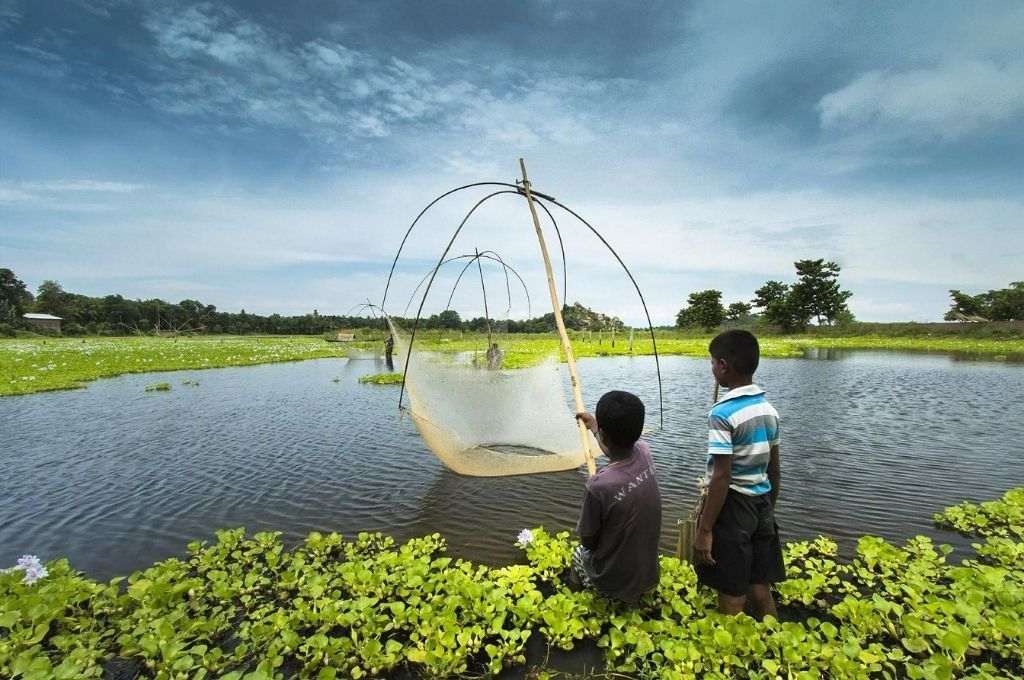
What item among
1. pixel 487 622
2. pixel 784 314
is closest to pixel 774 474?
pixel 487 622

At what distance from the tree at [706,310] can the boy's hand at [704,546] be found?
70.6 meters

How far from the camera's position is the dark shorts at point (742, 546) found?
109 inches

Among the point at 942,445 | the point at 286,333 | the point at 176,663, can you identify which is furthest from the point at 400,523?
the point at 286,333

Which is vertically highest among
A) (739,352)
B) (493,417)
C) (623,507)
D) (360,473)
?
(739,352)

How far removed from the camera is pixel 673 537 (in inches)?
188

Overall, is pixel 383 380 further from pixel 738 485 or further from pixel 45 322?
pixel 45 322

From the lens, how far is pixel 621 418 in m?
2.90

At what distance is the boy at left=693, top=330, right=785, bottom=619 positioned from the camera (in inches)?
106

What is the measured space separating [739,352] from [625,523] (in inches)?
48.7

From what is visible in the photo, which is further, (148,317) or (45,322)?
(148,317)

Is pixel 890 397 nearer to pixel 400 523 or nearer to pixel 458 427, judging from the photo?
pixel 458 427

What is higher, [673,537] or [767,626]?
[767,626]

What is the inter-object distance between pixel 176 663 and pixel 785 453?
821 cm

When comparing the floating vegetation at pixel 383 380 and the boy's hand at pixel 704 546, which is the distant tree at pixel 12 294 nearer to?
the floating vegetation at pixel 383 380
